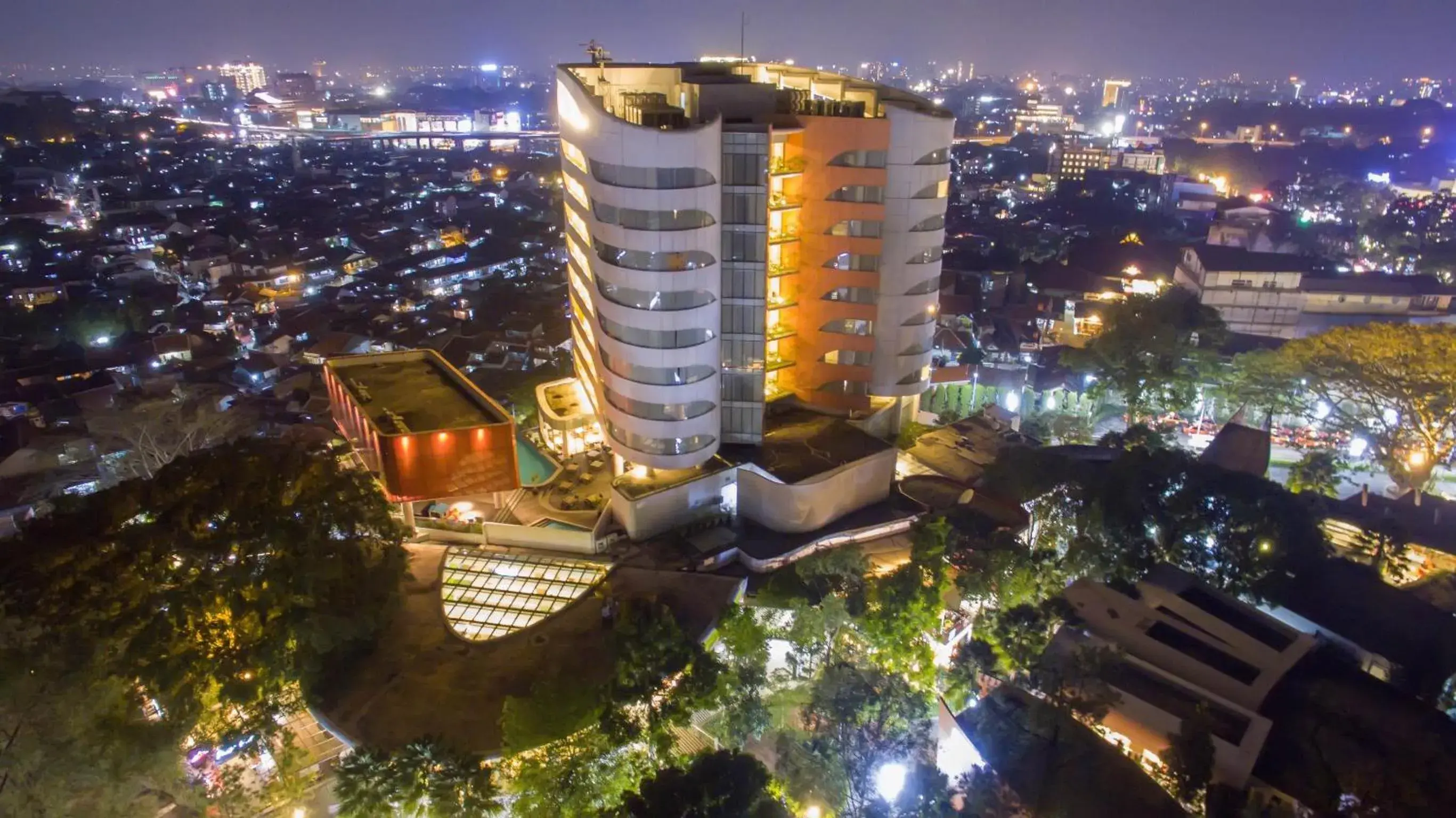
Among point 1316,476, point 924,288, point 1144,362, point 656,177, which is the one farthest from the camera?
point 1144,362

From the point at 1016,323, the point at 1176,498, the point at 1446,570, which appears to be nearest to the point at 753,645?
the point at 1176,498

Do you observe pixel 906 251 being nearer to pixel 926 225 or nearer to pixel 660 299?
pixel 926 225

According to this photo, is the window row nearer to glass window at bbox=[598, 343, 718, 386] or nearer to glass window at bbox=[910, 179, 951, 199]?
glass window at bbox=[598, 343, 718, 386]

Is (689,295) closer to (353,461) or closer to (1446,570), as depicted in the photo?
(353,461)

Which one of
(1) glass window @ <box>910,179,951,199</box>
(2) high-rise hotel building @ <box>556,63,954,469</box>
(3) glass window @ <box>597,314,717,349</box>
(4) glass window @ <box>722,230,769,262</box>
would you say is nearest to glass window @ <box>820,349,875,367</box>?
(2) high-rise hotel building @ <box>556,63,954,469</box>

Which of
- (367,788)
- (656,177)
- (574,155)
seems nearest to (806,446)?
(656,177)

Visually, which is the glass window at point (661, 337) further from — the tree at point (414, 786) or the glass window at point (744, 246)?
the tree at point (414, 786)
